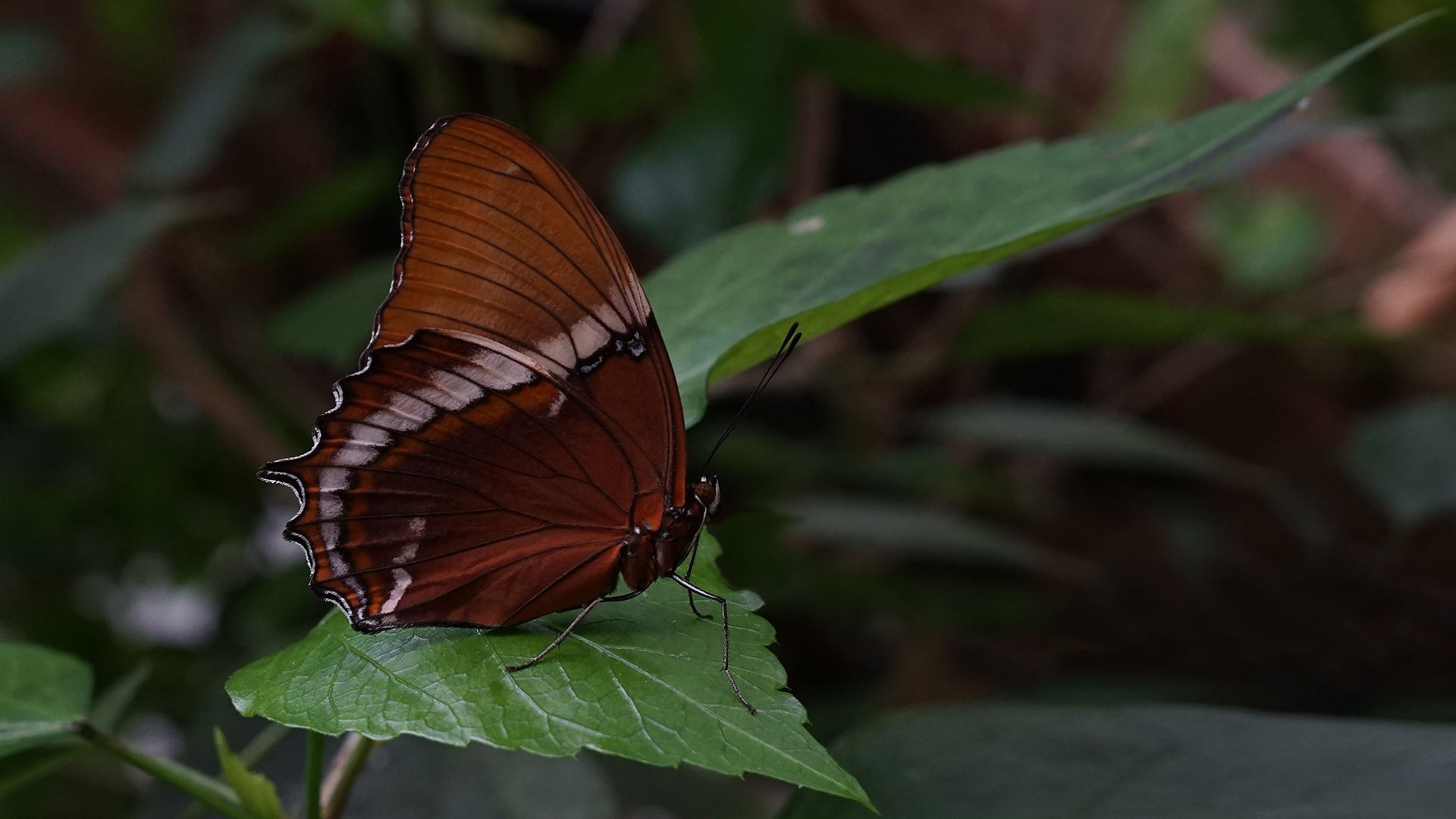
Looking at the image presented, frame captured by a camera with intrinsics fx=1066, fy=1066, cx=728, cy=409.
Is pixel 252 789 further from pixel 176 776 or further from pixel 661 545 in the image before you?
pixel 661 545

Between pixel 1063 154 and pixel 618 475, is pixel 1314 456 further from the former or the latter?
pixel 618 475

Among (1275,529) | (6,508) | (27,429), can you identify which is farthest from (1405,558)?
(27,429)

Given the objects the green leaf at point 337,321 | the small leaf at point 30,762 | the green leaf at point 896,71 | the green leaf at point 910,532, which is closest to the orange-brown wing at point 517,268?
the small leaf at point 30,762

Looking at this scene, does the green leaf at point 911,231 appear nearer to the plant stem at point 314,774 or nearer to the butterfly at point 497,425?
the butterfly at point 497,425

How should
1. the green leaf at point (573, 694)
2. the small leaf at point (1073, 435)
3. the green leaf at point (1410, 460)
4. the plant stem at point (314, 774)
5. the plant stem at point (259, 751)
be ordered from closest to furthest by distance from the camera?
the green leaf at point (573, 694) → the plant stem at point (314, 774) → the plant stem at point (259, 751) → the green leaf at point (1410, 460) → the small leaf at point (1073, 435)

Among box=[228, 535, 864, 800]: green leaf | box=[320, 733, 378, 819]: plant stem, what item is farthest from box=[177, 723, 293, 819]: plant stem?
box=[228, 535, 864, 800]: green leaf
